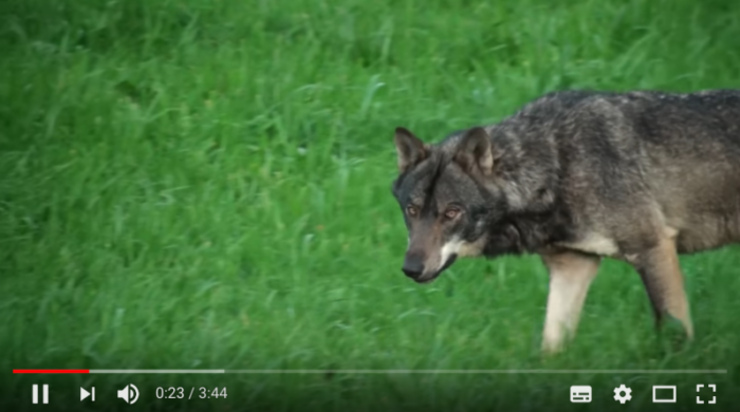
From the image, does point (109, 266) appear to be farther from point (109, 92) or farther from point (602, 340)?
point (602, 340)

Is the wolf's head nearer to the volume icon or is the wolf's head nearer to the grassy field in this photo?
the grassy field

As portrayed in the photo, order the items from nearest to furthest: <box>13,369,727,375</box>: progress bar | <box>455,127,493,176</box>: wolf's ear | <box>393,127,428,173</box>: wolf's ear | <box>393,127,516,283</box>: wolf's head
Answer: <box>13,369,727,375</box>: progress bar < <box>393,127,516,283</box>: wolf's head < <box>455,127,493,176</box>: wolf's ear < <box>393,127,428,173</box>: wolf's ear

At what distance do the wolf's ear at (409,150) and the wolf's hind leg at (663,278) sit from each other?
140cm

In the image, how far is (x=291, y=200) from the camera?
10328 millimetres

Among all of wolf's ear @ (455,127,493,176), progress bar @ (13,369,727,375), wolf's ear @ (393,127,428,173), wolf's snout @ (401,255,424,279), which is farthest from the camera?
wolf's ear @ (393,127,428,173)

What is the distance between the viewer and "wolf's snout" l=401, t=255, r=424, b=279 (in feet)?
24.4

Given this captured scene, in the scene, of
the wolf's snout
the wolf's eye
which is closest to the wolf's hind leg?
the wolf's eye

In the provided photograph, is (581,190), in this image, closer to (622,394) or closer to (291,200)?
(622,394)

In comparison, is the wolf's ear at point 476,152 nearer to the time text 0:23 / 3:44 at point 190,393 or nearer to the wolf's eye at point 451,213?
the wolf's eye at point 451,213

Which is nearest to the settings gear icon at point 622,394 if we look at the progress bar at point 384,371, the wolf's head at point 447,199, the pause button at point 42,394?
the progress bar at point 384,371

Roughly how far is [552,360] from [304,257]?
244 centimetres
